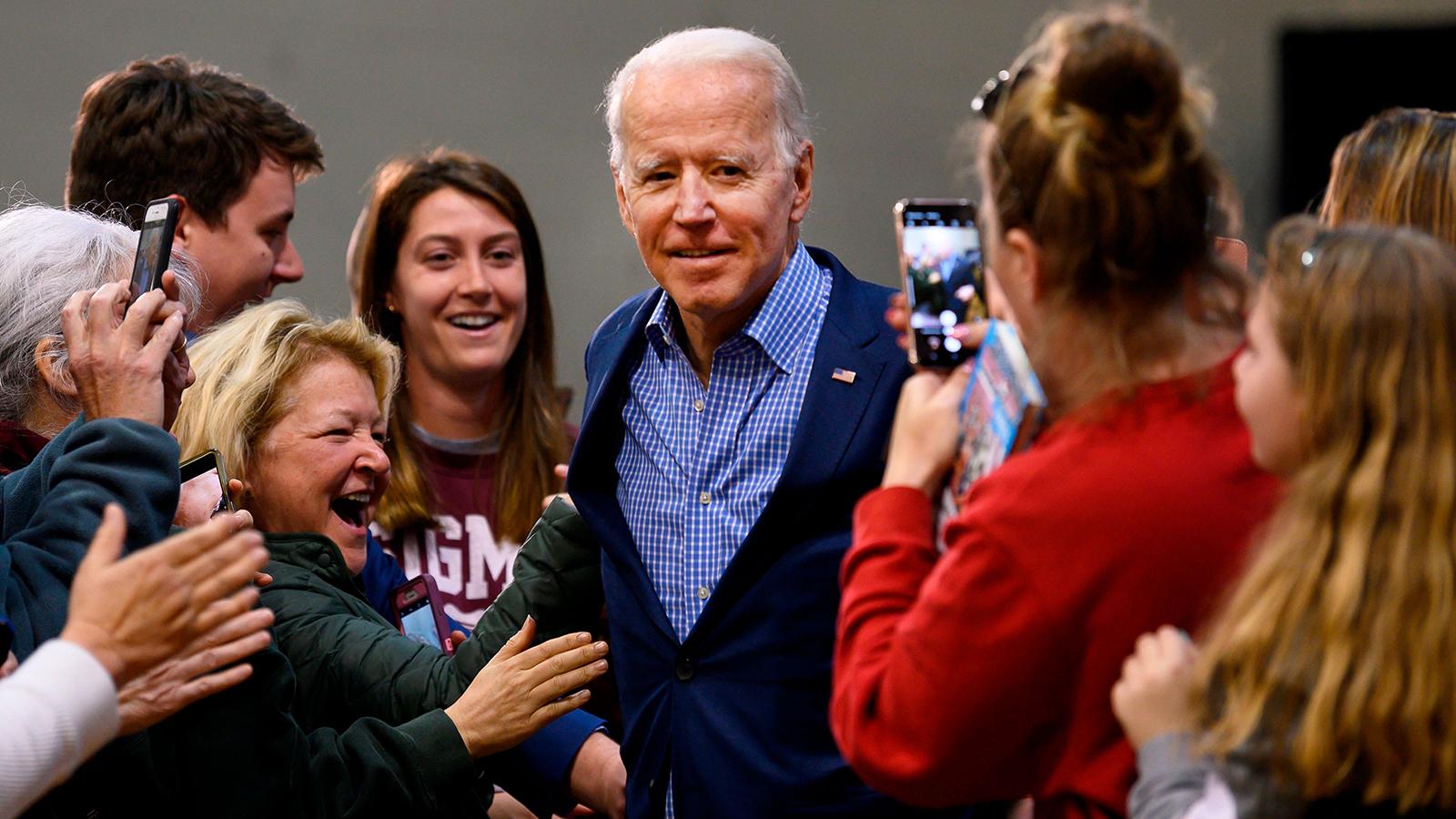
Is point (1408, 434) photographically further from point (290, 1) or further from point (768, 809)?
point (290, 1)

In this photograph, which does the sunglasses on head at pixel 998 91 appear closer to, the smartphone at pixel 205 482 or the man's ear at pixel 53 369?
the smartphone at pixel 205 482

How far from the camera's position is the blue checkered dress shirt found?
83.3 inches

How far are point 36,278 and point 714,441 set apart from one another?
3.16ft

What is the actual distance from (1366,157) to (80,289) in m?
1.84

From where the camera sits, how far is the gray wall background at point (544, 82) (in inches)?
180

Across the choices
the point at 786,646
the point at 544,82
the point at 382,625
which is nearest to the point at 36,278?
the point at 382,625

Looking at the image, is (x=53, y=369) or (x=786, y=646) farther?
(x=53, y=369)

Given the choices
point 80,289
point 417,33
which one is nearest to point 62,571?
point 80,289

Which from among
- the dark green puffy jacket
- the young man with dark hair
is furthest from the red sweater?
the young man with dark hair

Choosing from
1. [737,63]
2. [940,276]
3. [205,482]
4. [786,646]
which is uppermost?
[737,63]

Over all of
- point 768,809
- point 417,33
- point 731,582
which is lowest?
point 768,809

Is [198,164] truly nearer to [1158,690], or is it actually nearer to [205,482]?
[205,482]

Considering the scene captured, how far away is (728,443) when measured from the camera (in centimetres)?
215

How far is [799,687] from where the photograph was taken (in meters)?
2.01
